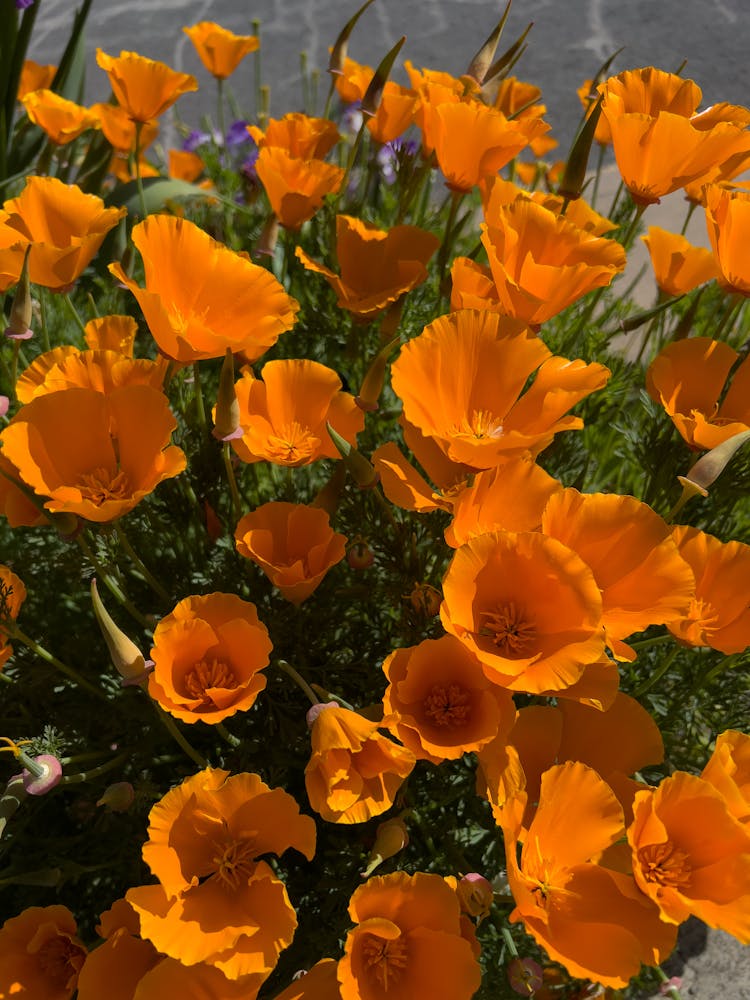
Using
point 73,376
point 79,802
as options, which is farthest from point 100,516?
point 79,802

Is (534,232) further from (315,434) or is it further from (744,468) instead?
(744,468)

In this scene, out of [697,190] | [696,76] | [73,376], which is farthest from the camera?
[696,76]

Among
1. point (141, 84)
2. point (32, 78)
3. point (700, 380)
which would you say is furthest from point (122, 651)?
point (32, 78)

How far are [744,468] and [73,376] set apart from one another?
863 millimetres

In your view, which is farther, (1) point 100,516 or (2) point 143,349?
(2) point 143,349

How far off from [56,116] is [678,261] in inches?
42.4

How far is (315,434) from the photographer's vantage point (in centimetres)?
100

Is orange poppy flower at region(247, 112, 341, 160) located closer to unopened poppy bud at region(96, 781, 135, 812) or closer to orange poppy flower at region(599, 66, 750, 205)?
orange poppy flower at region(599, 66, 750, 205)

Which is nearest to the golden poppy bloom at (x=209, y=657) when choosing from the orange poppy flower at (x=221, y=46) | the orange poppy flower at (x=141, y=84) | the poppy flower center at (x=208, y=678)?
the poppy flower center at (x=208, y=678)

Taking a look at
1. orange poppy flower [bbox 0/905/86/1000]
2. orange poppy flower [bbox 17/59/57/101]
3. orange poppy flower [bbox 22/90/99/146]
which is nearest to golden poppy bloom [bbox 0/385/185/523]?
orange poppy flower [bbox 0/905/86/1000]

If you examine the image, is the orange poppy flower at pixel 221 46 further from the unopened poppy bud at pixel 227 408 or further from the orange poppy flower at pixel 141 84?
the unopened poppy bud at pixel 227 408

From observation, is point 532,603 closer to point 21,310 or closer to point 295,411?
point 295,411

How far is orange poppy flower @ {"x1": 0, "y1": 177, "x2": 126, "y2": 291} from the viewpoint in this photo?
100cm

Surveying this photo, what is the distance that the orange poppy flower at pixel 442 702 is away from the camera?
76 cm
